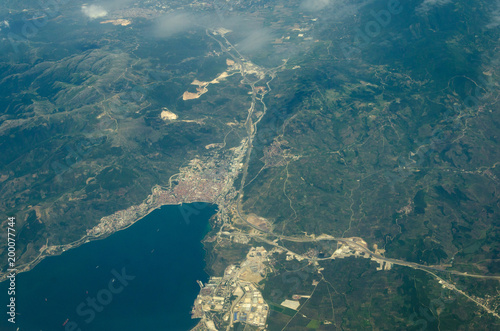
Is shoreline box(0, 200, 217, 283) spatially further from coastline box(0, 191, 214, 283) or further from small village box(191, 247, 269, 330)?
small village box(191, 247, 269, 330)

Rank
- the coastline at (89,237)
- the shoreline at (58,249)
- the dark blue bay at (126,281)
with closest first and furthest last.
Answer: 1. the dark blue bay at (126,281)
2. the shoreline at (58,249)
3. the coastline at (89,237)

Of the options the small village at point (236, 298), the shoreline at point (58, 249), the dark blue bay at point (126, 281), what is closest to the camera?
the small village at point (236, 298)

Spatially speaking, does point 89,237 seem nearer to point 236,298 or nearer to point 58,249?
point 58,249

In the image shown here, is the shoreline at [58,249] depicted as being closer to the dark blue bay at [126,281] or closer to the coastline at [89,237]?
the coastline at [89,237]

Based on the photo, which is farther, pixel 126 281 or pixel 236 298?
pixel 126 281

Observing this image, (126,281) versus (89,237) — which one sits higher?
(89,237)

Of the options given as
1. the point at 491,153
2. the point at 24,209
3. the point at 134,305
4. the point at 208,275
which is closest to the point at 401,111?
the point at 491,153

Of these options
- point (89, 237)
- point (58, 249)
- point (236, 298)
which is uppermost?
point (236, 298)

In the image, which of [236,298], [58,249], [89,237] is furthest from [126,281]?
[236,298]

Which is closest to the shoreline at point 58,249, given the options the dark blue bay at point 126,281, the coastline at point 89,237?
the coastline at point 89,237
